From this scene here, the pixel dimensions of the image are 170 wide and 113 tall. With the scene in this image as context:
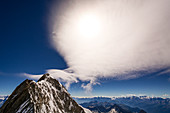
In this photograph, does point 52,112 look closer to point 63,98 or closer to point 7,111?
point 63,98

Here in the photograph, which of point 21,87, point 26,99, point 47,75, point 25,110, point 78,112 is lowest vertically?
point 78,112

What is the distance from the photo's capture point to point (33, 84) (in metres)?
43.4

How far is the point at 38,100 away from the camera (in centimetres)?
3950

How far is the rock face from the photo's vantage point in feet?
122

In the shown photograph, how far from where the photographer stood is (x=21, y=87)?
150ft

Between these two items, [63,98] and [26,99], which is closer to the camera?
[26,99]

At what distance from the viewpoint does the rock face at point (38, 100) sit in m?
37.3

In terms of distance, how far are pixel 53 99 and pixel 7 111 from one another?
18527 millimetres

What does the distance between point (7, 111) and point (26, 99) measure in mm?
9619

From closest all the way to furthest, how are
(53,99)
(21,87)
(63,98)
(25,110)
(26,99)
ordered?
(25,110)
(26,99)
(21,87)
(53,99)
(63,98)

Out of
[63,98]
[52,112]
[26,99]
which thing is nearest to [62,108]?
[63,98]

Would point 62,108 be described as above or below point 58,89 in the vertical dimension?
below

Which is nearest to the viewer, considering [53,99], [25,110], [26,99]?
[25,110]

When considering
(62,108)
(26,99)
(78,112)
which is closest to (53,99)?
(62,108)
